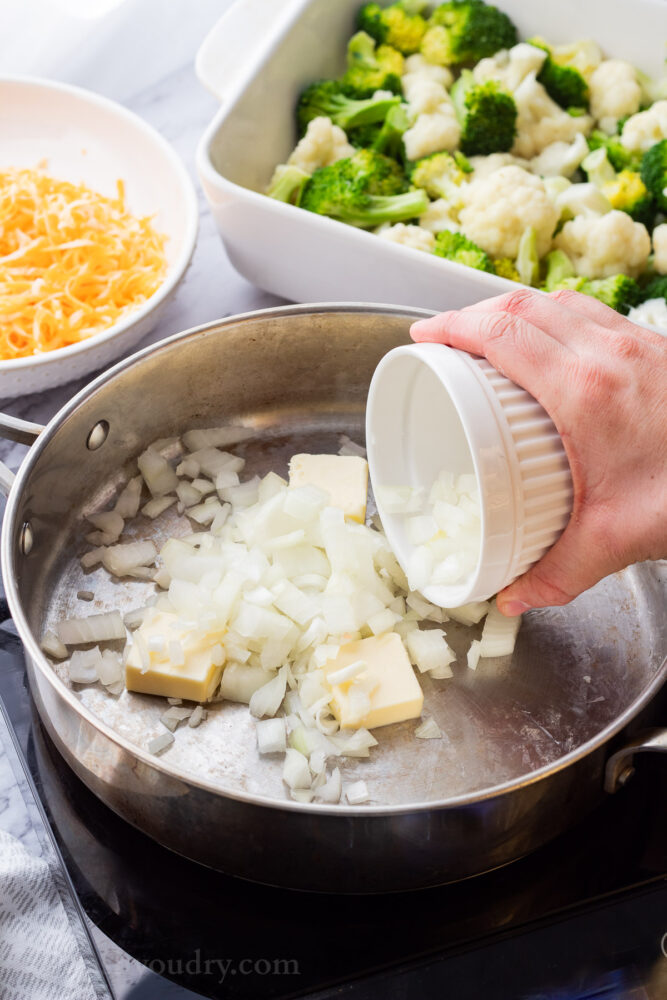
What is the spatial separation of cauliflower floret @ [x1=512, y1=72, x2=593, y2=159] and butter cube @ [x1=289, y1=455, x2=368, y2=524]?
626 millimetres

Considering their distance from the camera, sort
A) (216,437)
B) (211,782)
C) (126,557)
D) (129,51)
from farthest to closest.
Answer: (129,51) < (216,437) < (126,557) < (211,782)

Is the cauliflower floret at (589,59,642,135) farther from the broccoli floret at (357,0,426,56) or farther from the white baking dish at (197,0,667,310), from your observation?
the broccoli floret at (357,0,426,56)

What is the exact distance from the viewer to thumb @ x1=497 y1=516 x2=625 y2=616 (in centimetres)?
83

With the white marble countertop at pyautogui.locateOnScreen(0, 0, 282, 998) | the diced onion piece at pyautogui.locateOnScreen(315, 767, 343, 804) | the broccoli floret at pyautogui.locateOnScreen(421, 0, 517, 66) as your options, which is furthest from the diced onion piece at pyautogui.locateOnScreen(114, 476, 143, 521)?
the broccoli floret at pyautogui.locateOnScreen(421, 0, 517, 66)

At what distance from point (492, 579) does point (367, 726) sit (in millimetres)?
190

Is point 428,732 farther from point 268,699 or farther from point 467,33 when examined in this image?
point 467,33

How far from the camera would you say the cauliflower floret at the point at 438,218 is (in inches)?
52.2

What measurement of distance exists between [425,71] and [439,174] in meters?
0.24

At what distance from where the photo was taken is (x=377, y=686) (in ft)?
3.03

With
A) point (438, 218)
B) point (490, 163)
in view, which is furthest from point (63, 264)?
point (490, 163)

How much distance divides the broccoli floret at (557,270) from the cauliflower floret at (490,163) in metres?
0.16

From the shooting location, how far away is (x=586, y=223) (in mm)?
1274

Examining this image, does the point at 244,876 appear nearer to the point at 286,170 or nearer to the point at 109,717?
the point at 109,717

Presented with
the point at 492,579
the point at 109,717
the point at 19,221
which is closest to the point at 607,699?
the point at 492,579
